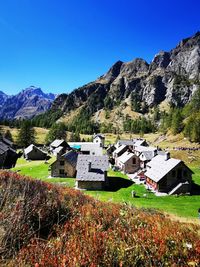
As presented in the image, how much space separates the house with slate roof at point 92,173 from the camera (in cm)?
5547

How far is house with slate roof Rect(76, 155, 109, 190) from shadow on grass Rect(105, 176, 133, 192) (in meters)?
1.67

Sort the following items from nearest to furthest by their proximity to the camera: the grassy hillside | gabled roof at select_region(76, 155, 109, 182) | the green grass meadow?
the grassy hillside
the green grass meadow
gabled roof at select_region(76, 155, 109, 182)

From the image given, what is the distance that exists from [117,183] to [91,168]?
738cm

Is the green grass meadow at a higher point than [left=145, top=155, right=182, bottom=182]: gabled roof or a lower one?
lower

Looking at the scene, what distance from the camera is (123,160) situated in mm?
75312

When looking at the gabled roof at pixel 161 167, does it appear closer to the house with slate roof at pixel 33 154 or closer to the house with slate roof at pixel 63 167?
the house with slate roof at pixel 63 167

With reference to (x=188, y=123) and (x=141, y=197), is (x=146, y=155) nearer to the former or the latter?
(x=141, y=197)

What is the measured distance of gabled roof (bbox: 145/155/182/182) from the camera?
176ft

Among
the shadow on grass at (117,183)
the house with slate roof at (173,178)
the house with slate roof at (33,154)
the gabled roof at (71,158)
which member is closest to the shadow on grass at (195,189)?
the house with slate roof at (173,178)

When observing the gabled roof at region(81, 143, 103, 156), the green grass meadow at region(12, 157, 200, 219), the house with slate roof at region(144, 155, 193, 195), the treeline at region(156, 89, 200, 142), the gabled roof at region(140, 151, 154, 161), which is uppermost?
the treeline at region(156, 89, 200, 142)

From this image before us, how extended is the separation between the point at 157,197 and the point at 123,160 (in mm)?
27398

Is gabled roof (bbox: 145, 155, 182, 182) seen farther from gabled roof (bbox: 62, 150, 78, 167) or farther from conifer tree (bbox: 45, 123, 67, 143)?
conifer tree (bbox: 45, 123, 67, 143)

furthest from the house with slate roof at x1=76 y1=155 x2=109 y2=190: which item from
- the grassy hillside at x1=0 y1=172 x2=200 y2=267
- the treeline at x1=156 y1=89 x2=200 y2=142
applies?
the treeline at x1=156 y1=89 x2=200 y2=142

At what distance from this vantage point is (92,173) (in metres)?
56.8
